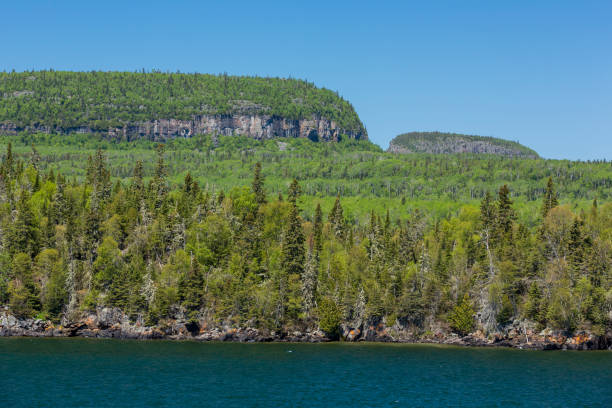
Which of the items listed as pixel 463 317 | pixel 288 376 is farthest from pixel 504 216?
pixel 288 376

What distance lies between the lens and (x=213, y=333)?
407ft

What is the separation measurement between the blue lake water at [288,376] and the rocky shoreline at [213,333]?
23.4ft

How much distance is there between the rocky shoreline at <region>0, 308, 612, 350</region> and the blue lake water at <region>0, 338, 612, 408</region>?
23.4 ft

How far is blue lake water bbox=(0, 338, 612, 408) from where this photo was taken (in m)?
70.2

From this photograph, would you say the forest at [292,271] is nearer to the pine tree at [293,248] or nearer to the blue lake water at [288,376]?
the pine tree at [293,248]

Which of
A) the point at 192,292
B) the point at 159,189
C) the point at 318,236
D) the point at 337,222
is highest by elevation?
the point at 159,189

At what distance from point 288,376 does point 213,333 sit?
42983mm

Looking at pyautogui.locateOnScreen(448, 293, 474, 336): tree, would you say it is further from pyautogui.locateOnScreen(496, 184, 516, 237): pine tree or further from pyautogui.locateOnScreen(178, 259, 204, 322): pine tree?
pyautogui.locateOnScreen(178, 259, 204, 322): pine tree

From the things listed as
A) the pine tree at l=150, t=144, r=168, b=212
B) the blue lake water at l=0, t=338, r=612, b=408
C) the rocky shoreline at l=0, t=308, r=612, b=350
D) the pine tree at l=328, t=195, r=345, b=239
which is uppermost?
the pine tree at l=150, t=144, r=168, b=212

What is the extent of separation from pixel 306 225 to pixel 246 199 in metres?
16.6

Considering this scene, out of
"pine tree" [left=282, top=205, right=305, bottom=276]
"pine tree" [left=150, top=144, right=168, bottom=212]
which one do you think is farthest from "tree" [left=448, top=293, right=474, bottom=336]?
"pine tree" [left=150, top=144, right=168, bottom=212]

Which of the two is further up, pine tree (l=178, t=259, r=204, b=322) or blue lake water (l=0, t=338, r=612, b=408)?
pine tree (l=178, t=259, r=204, b=322)

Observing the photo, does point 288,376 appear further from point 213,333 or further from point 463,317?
point 463,317

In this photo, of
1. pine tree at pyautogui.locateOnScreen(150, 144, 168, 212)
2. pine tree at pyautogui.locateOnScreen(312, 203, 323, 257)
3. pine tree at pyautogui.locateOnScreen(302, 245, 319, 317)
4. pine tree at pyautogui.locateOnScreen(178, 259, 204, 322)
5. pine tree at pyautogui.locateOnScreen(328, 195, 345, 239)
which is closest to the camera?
pine tree at pyautogui.locateOnScreen(178, 259, 204, 322)
